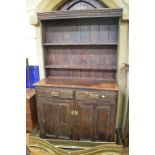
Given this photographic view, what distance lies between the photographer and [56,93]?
6.40 feet

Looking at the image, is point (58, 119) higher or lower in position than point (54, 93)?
lower

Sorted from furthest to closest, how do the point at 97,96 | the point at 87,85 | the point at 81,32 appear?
the point at 81,32 → the point at 87,85 → the point at 97,96

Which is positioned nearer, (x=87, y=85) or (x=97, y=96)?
(x=97, y=96)

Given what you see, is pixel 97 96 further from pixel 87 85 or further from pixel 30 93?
pixel 30 93

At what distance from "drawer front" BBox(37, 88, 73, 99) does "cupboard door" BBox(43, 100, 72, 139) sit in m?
0.07

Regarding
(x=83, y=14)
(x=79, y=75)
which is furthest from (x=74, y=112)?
(x=83, y=14)

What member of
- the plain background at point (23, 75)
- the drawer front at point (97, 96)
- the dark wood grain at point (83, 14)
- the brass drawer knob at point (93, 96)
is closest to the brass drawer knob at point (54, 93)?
the drawer front at point (97, 96)

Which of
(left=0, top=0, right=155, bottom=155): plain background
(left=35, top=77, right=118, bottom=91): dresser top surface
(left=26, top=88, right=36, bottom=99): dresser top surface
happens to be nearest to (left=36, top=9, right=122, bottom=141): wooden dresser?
(left=35, top=77, right=118, bottom=91): dresser top surface

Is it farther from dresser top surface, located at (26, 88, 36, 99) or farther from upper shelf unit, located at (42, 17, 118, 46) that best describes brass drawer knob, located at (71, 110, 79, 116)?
upper shelf unit, located at (42, 17, 118, 46)

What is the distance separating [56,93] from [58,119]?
356mm

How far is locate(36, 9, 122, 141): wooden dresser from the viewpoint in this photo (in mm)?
1878

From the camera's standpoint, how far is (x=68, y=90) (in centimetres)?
191

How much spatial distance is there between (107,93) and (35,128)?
1.23 metres
